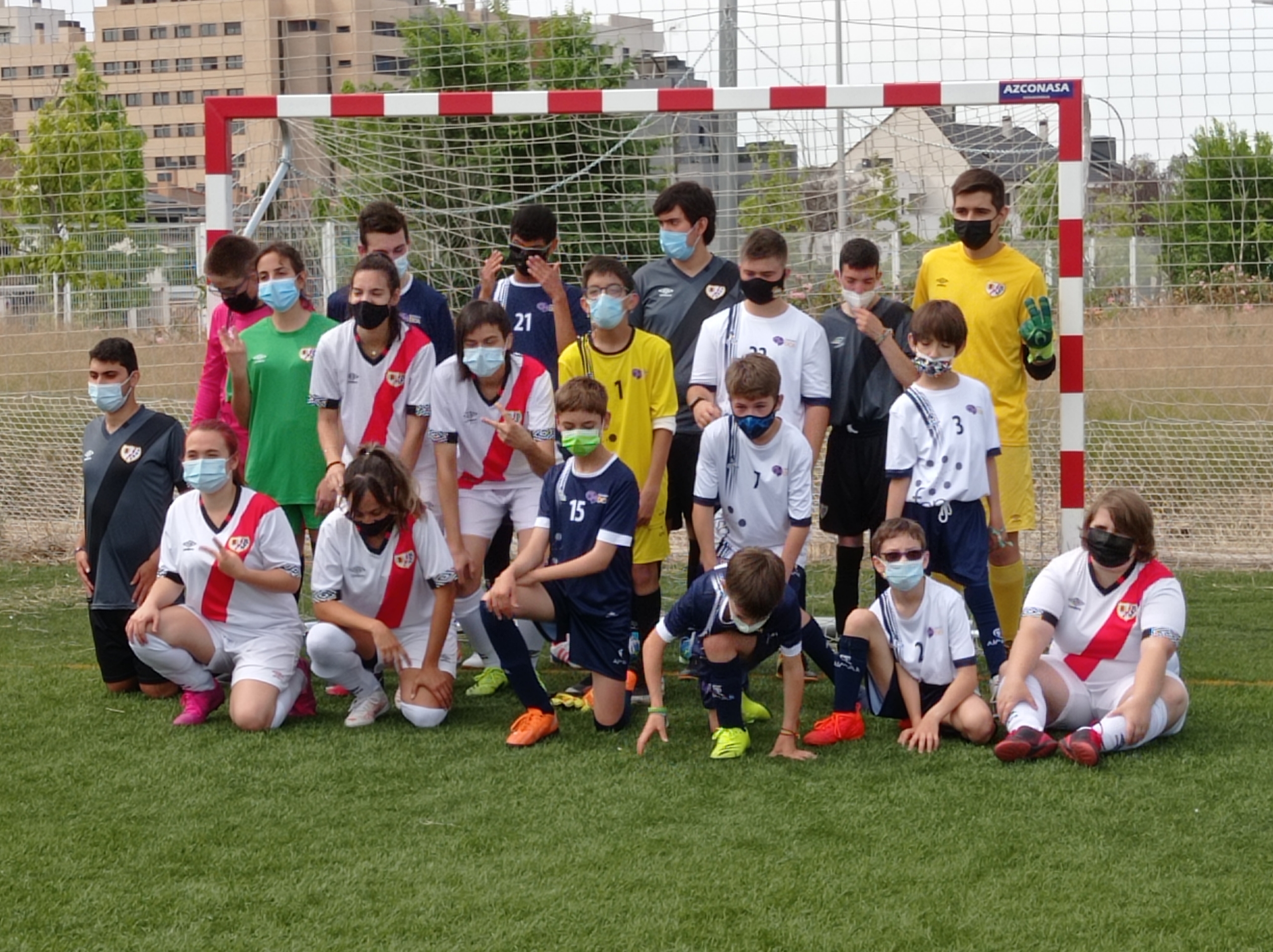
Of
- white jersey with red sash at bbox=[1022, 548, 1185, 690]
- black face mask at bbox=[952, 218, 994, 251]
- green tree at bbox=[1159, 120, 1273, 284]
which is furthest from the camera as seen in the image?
green tree at bbox=[1159, 120, 1273, 284]

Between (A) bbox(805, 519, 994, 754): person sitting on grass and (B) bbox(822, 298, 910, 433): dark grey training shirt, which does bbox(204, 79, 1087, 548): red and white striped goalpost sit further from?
(A) bbox(805, 519, 994, 754): person sitting on grass

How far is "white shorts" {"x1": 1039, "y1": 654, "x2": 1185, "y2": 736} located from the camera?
4.71 meters

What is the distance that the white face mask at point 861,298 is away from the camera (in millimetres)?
5430

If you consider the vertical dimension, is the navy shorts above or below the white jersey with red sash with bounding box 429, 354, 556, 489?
below

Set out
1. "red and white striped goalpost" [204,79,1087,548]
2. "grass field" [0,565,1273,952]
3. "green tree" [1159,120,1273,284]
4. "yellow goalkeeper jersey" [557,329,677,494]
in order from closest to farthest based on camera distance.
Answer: "grass field" [0,565,1273,952] < "yellow goalkeeper jersey" [557,329,677,494] < "red and white striped goalpost" [204,79,1087,548] < "green tree" [1159,120,1273,284]

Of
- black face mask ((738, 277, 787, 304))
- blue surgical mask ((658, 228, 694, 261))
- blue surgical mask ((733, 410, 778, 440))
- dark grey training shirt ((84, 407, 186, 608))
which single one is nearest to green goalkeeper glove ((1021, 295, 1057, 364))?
black face mask ((738, 277, 787, 304))

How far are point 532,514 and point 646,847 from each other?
1916 mm

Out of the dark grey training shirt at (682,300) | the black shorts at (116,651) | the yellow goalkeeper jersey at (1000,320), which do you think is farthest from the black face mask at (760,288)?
the black shorts at (116,651)

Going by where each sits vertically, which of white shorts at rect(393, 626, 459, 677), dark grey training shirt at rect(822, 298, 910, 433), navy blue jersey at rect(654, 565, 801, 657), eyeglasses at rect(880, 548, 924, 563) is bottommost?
white shorts at rect(393, 626, 459, 677)

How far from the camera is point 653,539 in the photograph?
17.8ft

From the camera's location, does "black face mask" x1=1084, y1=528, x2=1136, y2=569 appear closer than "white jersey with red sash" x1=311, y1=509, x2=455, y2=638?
Yes

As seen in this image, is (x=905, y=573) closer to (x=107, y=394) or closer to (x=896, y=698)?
(x=896, y=698)

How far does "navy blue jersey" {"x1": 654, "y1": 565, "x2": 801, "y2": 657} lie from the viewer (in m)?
4.56

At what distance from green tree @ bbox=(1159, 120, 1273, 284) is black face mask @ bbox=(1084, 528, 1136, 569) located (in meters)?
3.79
